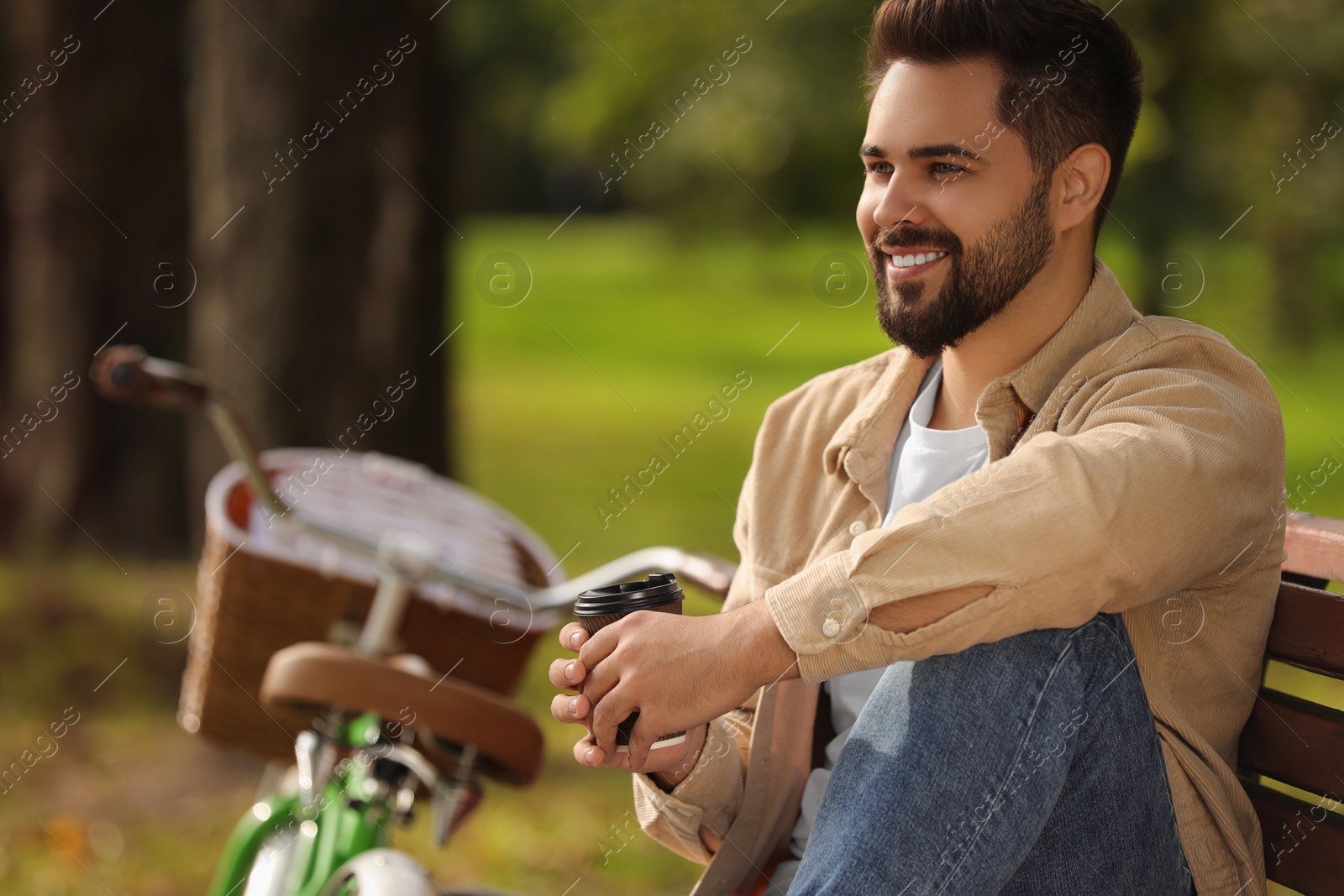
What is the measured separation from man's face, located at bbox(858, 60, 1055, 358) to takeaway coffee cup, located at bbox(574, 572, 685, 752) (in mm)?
619

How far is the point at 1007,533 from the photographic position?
5.15 feet

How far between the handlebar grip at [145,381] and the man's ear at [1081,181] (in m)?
1.50

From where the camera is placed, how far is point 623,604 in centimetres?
173

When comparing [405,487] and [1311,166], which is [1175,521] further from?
[1311,166]

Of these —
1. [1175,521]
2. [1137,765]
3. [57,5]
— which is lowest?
[1137,765]

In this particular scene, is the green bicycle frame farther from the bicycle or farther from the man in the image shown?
the man

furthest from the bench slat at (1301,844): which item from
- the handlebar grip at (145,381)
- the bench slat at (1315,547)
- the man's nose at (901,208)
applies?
the handlebar grip at (145,381)

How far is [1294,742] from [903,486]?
0.66m

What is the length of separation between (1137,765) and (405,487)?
1786 mm

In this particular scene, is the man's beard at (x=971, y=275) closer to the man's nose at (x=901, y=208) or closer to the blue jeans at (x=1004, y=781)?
the man's nose at (x=901, y=208)

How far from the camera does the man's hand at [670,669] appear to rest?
1.65 metres

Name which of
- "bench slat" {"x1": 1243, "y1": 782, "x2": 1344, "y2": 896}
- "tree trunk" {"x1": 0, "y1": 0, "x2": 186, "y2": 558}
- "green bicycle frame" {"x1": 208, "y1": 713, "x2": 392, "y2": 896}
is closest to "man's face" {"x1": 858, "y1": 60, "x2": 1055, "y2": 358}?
"bench slat" {"x1": 1243, "y1": 782, "x2": 1344, "y2": 896}

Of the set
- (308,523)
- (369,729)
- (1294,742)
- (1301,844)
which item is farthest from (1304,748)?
(308,523)

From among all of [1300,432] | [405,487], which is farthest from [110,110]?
[1300,432]
